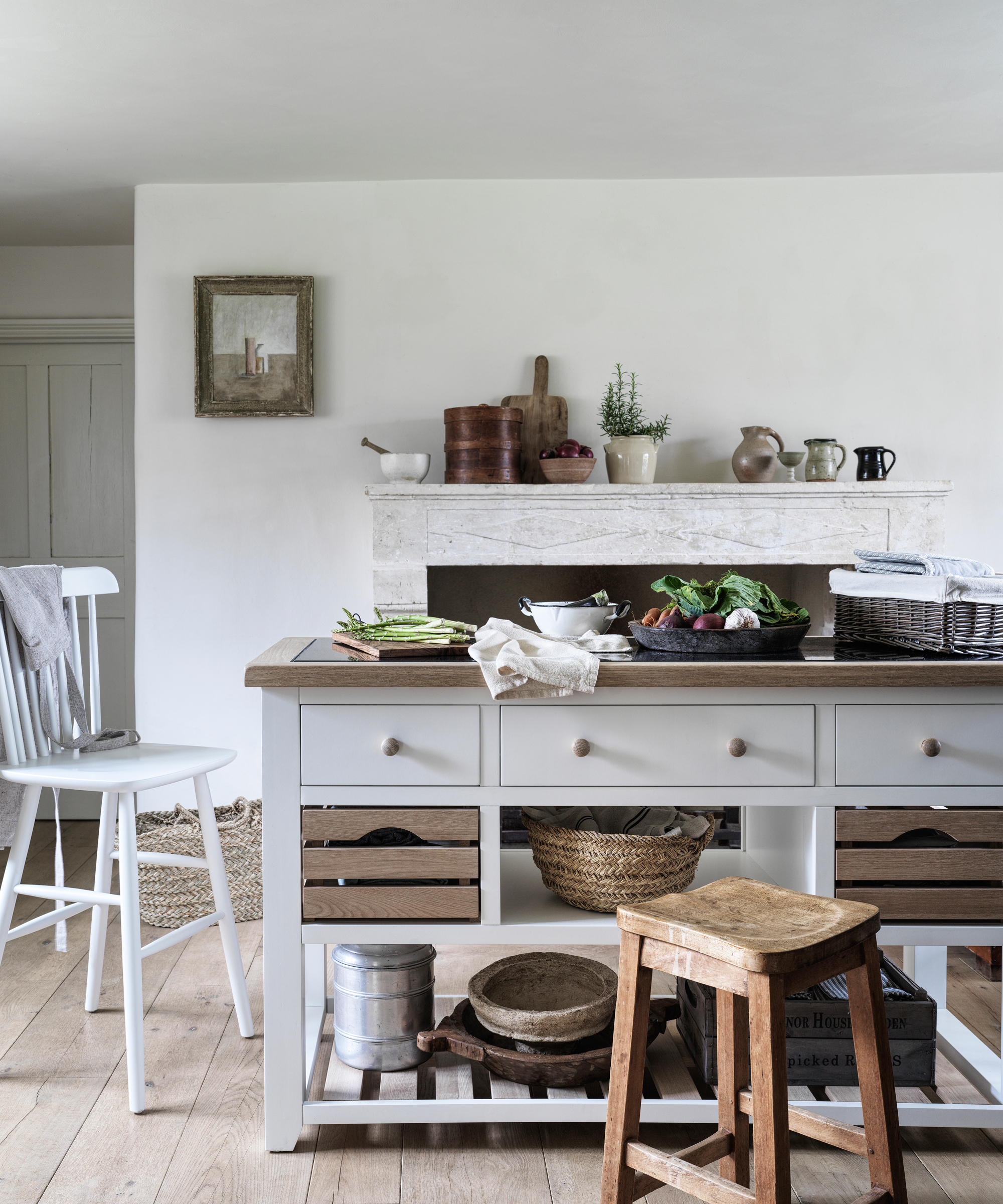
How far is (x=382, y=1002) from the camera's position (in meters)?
2.04

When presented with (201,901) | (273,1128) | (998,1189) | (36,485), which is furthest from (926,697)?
(36,485)

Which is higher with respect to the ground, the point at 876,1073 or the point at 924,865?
the point at 924,865

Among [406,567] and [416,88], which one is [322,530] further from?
[416,88]

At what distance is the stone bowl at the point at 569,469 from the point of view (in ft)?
11.8

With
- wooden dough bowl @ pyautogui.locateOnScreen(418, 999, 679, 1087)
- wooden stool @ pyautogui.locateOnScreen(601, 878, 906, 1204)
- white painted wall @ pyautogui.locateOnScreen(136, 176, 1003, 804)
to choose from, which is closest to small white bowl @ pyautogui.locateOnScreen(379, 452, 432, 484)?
white painted wall @ pyautogui.locateOnScreen(136, 176, 1003, 804)

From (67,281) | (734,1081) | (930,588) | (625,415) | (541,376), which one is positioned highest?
(67,281)

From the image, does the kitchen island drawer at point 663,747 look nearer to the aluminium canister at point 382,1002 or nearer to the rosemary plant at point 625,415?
the aluminium canister at point 382,1002

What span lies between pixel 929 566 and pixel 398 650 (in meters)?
1.05

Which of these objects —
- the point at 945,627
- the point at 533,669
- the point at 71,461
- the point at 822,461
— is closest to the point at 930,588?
the point at 945,627

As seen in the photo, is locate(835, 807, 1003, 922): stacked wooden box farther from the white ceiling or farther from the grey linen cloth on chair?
the white ceiling

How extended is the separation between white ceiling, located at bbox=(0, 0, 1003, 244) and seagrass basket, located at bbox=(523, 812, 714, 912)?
6.92 feet

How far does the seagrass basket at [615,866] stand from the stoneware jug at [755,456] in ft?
6.80

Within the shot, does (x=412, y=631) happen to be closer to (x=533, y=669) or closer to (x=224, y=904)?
(x=533, y=669)

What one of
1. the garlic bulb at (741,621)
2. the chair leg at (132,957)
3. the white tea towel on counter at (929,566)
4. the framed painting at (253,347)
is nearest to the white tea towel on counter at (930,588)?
the white tea towel on counter at (929,566)
